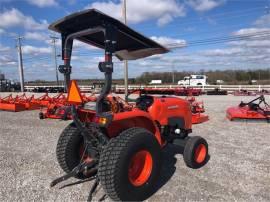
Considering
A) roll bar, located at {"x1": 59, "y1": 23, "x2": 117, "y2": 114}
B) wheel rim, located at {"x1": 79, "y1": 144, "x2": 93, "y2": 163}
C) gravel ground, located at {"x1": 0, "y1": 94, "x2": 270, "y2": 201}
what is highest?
roll bar, located at {"x1": 59, "y1": 23, "x2": 117, "y2": 114}

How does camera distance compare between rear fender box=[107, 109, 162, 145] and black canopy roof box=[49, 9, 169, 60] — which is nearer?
black canopy roof box=[49, 9, 169, 60]

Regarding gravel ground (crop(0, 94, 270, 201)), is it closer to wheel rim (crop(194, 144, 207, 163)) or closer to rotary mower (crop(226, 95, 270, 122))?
wheel rim (crop(194, 144, 207, 163))

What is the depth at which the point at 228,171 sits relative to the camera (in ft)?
15.3

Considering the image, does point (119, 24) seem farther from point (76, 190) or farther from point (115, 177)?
point (76, 190)

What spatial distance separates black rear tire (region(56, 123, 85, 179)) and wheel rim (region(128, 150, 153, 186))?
0.98m

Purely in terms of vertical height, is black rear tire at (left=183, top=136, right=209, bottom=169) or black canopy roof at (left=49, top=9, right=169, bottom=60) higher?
black canopy roof at (left=49, top=9, right=169, bottom=60)

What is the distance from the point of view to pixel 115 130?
160 inches

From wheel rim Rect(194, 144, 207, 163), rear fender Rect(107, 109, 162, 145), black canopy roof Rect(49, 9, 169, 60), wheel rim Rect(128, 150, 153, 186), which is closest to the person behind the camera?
black canopy roof Rect(49, 9, 169, 60)

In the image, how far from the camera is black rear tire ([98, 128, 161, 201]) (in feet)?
10.6

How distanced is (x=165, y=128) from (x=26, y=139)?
4.13 metres

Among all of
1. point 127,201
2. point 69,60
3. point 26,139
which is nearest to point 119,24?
point 69,60

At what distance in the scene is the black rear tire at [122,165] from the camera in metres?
3.24

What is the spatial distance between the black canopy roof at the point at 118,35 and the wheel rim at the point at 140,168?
1553 mm

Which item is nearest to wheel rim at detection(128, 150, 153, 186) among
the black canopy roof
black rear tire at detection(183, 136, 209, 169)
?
black rear tire at detection(183, 136, 209, 169)
